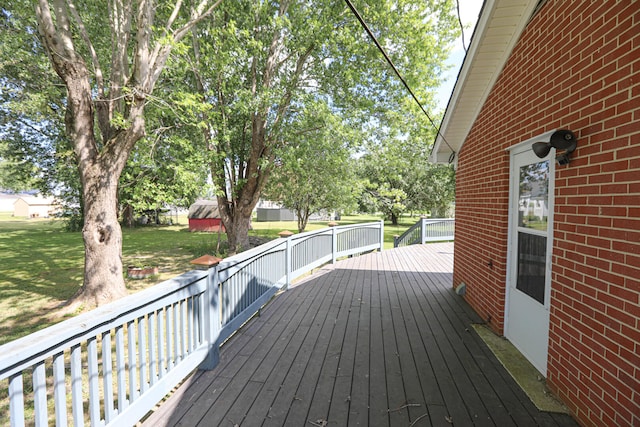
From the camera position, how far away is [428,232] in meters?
12.8

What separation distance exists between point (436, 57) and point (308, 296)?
9991 mm

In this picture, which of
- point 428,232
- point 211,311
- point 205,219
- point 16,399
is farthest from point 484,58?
point 205,219

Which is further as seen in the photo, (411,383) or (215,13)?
(215,13)

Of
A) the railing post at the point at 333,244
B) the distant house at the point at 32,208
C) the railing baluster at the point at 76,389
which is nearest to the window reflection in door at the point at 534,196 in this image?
the railing baluster at the point at 76,389

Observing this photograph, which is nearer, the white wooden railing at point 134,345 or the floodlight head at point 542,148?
the white wooden railing at point 134,345

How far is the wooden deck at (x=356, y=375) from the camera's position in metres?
2.34

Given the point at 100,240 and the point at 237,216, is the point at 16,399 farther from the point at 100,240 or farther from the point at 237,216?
the point at 237,216

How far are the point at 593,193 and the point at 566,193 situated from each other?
13.4 inches

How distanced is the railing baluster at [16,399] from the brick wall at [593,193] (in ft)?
10.5

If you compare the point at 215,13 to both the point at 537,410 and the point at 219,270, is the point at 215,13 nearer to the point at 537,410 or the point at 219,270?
the point at 219,270

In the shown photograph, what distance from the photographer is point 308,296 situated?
5.47 meters

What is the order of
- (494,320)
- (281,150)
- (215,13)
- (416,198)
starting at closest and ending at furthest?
(494,320), (215,13), (281,150), (416,198)

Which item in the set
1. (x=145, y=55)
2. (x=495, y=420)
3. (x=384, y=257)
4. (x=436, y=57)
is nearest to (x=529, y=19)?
(x=495, y=420)

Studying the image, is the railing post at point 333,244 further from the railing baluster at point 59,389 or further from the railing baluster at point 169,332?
the railing baluster at point 59,389
